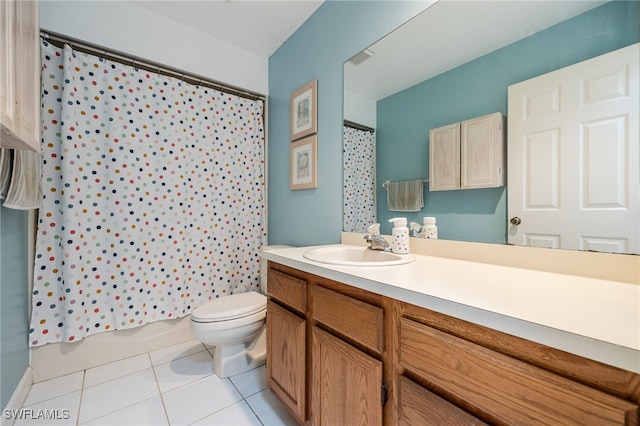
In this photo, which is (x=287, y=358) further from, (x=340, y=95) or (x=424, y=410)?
(x=340, y=95)

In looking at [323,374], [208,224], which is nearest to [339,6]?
[208,224]

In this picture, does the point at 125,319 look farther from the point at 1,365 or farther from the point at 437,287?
the point at 437,287

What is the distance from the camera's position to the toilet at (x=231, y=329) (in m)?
1.53

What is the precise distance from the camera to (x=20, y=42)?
1.01 m

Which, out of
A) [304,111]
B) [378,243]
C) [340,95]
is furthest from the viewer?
[304,111]

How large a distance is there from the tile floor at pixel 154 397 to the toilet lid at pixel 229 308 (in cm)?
41

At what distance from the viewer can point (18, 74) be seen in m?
0.98

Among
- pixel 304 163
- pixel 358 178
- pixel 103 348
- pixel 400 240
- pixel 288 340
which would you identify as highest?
pixel 304 163

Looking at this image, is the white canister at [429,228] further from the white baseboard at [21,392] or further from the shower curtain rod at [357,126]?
the white baseboard at [21,392]

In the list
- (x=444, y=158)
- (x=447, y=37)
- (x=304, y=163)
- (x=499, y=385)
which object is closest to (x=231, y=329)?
(x=304, y=163)

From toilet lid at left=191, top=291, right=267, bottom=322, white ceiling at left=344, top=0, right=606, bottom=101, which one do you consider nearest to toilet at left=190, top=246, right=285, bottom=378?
toilet lid at left=191, top=291, right=267, bottom=322

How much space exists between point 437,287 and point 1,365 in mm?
1941

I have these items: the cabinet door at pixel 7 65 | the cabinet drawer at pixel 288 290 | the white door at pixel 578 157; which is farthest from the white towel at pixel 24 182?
the white door at pixel 578 157

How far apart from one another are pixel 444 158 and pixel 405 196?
0.87 ft
